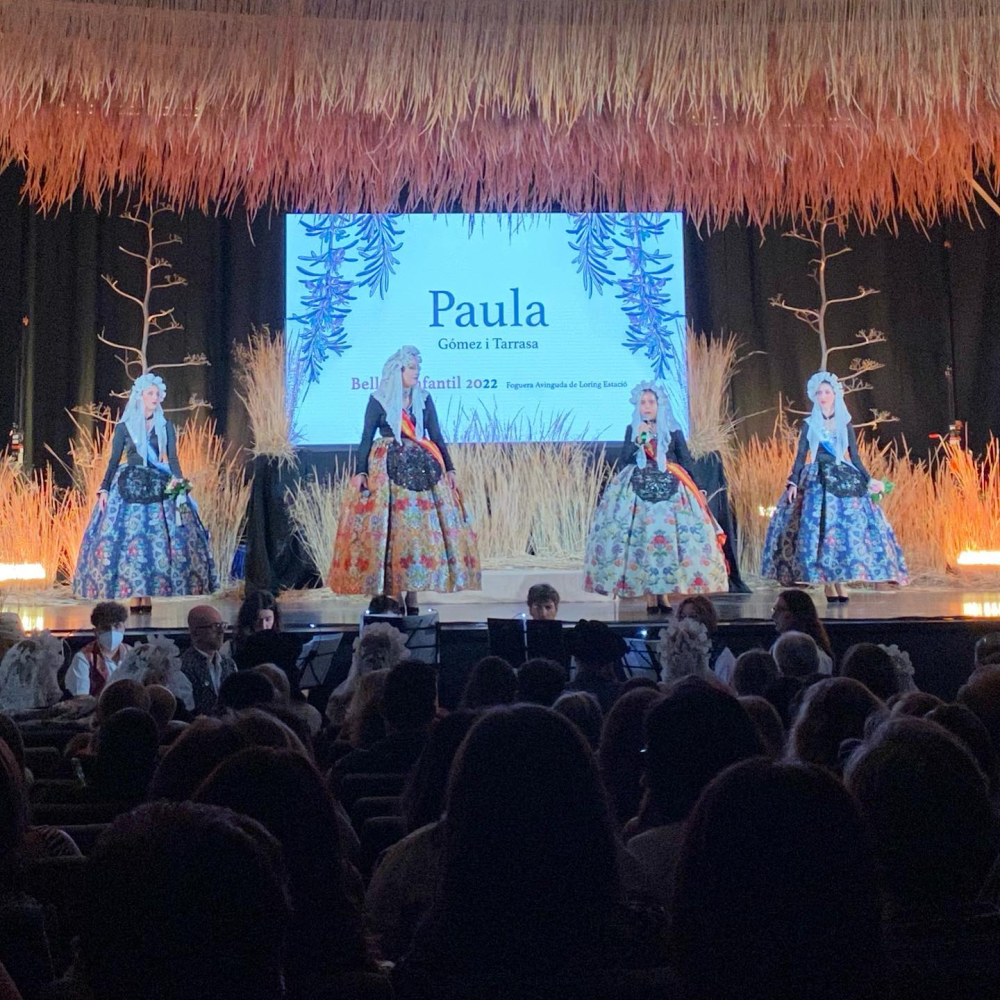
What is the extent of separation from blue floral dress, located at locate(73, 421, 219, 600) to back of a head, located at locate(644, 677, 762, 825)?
203 inches

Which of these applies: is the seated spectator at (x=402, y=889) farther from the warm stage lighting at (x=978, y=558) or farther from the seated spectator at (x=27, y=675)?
the warm stage lighting at (x=978, y=558)

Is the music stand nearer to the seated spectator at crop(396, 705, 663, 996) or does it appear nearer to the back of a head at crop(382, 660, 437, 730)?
the back of a head at crop(382, 660, 437, 730)

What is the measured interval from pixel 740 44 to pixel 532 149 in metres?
1.67

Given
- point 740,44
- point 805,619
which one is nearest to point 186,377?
point 740,44

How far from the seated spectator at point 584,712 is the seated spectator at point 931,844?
2.91ft

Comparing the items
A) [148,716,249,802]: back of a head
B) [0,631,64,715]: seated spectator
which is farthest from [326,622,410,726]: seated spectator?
[148,716,249,802]: back of a head

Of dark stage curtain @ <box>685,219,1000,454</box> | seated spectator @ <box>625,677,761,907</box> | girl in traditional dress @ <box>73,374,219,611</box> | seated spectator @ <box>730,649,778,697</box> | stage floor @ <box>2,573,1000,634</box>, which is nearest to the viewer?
seated spectator @ <box>625,677,761,907</box>

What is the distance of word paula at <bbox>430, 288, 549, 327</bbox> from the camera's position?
26.6 ft

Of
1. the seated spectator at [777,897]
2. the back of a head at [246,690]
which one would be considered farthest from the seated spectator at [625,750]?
the seated spectator at [777,897]

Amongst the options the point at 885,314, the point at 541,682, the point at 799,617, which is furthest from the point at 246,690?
the point at 885,314

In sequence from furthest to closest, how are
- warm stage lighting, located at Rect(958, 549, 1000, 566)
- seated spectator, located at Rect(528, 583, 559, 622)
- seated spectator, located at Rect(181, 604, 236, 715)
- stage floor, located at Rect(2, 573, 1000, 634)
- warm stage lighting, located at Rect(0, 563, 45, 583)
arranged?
warm stage lighting, located at Rect(958, 549, 1000, 566) < warm stage lighting, located at Rect(0, 563, 45, 583) < stage floor, located at Rect(2, 573, 1000, 634) < seated spectator, located at Rect(528, 583, 559, 622) < seated spectator, located at Rect(181, 604, 236, 715)

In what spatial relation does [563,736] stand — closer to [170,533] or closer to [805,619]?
[805,619]

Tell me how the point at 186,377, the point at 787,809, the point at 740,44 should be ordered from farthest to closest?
the point at 186,377 < the point at 740,44 < the point at 787,809

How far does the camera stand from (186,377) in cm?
808
